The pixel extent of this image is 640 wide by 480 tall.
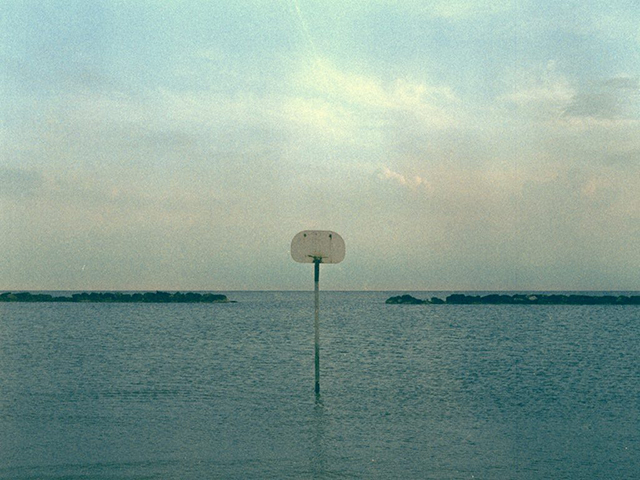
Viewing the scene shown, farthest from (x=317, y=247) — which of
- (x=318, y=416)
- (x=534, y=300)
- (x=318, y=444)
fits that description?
(x=534, y=300)

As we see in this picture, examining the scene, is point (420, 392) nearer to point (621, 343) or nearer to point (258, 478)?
point (258, 478)

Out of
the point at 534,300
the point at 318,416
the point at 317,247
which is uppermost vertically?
the point at 317,247

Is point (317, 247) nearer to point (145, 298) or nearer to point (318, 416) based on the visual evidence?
point (318, 416)

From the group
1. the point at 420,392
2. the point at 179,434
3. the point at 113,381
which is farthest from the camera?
the point at 113,381

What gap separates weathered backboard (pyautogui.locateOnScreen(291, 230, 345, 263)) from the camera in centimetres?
1650

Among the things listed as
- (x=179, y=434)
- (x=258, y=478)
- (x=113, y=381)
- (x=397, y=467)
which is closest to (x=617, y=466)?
(x=397, y=467)

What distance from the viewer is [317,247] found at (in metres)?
16.6

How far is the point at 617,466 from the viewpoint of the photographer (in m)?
10.9

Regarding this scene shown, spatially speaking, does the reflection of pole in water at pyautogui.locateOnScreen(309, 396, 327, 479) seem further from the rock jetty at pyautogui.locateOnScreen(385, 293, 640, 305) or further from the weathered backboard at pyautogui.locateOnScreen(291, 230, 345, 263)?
the rock jetty at pyautogui.locateOnScreen(385, 293, 640, 305)

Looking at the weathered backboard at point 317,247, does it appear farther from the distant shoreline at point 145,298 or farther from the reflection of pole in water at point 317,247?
the distant shoreline at point 145,298

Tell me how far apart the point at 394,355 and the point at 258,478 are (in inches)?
904

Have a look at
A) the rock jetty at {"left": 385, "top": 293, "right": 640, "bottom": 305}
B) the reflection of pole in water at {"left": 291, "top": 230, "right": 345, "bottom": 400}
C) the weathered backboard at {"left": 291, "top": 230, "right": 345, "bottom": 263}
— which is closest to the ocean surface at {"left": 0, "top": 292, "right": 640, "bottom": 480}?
the reflection of pole in water at {"left": 291, "top": 230, "right": 345, "bottom": 400}

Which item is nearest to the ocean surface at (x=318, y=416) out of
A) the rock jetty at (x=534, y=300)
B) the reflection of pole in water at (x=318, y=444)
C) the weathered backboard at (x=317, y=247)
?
the reflection of pole in water at (x=318, y=444)

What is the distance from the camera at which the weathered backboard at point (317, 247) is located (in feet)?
54.1
